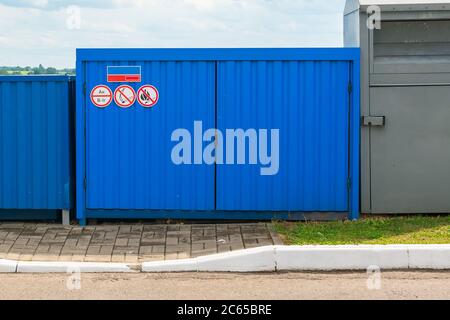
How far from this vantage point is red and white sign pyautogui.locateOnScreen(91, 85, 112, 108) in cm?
1000

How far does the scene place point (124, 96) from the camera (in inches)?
393

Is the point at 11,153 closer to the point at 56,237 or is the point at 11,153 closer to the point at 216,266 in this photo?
the point at 56,237

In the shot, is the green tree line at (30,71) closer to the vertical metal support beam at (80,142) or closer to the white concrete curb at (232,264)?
the vertical metal support beam at (80,142)

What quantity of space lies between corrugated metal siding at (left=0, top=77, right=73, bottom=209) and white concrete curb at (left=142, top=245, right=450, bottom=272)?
8.28 ft

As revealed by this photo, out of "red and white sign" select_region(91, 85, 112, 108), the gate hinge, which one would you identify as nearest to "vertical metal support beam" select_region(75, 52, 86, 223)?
"red and white sign" select_region(91, 85, 112, 108)

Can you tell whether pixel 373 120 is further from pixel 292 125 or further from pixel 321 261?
pixel 321 261

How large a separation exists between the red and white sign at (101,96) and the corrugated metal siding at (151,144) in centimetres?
5

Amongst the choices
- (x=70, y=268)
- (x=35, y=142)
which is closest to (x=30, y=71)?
(x=35, y=142)

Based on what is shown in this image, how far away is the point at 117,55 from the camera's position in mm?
9945

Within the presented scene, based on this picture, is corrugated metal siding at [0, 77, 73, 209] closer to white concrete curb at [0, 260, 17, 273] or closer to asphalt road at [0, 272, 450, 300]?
white concrete curb at [0, 260, 17, 273]

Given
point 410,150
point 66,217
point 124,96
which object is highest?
point 124,96

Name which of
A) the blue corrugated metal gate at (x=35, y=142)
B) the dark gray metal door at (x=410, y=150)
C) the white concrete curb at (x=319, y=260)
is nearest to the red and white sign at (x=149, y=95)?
the blue corrugated metal gate at (x=35, y=142)

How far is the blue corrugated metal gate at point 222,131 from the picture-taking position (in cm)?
998

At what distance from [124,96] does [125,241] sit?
1792 millimetres
